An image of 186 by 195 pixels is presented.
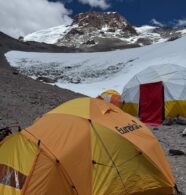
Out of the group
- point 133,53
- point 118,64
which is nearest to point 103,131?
point 118,64

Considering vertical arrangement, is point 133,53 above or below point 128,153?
above

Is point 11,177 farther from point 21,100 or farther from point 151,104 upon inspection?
point 21,100

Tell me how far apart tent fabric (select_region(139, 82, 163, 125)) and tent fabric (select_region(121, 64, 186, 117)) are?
208mm

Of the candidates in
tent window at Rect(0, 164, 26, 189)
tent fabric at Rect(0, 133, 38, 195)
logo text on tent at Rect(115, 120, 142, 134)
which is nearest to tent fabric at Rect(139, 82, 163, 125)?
logo text on tent at Rect(115, 120, 142, 134)

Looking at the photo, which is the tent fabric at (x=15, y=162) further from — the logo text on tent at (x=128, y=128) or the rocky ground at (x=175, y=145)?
the rocky ground at (x=175, y=145)

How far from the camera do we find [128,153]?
28.8ft

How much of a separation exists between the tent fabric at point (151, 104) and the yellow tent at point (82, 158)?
9.23 meters

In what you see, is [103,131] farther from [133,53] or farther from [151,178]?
[133,53]

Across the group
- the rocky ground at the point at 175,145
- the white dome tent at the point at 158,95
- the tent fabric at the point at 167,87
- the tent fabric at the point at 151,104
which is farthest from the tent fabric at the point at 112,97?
the rocky ground at the point at 175,145

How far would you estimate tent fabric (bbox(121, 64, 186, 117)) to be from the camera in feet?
60.8

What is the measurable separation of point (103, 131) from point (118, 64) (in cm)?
4568

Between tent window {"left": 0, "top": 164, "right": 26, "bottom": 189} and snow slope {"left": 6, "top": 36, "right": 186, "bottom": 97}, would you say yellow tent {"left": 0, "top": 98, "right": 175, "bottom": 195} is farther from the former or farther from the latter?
snow slope {"left": 6, "top": 36, "right": 186, "bottom": 97}

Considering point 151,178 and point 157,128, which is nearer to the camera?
point 151,178

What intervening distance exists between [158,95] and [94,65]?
124 ft
